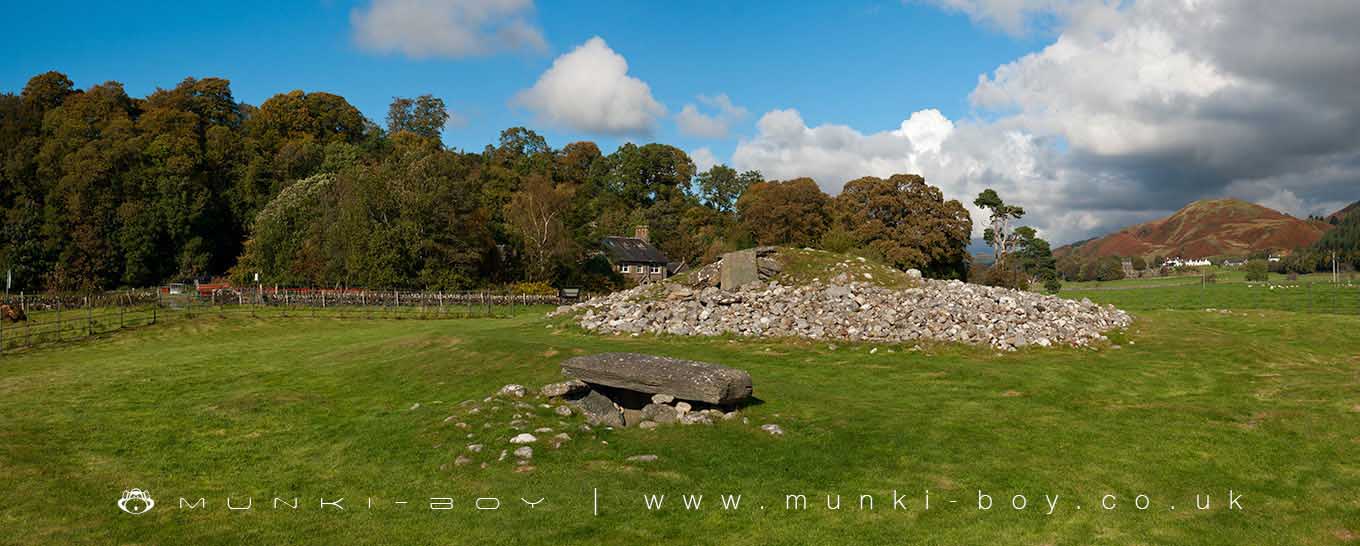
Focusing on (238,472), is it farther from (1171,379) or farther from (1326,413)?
(1171,379)

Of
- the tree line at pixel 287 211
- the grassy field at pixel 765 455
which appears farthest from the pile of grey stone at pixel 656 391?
the tree line at pixel 287 211

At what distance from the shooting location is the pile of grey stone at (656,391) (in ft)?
45.2

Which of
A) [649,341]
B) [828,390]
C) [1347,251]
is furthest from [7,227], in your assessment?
[1347,251]

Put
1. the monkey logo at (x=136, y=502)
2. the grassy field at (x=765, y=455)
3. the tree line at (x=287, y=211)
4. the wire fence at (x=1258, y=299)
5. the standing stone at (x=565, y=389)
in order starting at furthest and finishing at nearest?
the tree line at (x=287, y=211)
the wire fence at (x=1258, y=299)
the standing stone at (x=565, y=389)
the monkey logo at (x=136, y=502)
the grassy field at (x=765, y=455)

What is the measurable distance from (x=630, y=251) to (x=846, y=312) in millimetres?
62879

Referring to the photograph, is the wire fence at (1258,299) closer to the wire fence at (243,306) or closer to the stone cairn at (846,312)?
the stone cairn at (846,312)

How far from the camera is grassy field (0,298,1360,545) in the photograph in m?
9.34

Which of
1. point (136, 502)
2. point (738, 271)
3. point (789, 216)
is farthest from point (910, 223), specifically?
point (136, 502)

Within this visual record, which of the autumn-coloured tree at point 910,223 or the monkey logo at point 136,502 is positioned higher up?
the autumn-coloured tree at point 910,223

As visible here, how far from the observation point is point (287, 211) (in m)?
72.1

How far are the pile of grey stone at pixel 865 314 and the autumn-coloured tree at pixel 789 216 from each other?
45163 mm

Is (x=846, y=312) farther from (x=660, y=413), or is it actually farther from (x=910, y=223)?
(x=910, y=223)

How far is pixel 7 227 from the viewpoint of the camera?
7106cm

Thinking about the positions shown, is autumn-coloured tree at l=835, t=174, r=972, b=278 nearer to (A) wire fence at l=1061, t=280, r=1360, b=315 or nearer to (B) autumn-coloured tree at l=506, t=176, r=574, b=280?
(A) wire fence at l=1061, t=280, r=1360, b=315
